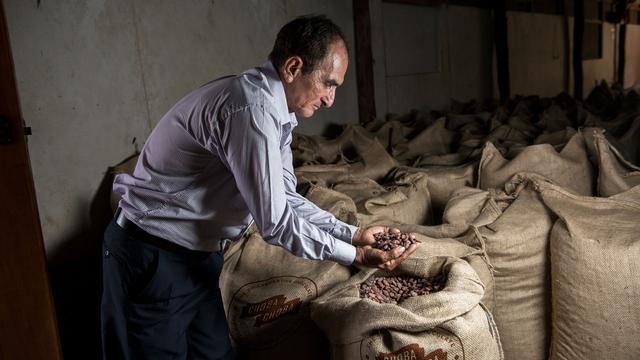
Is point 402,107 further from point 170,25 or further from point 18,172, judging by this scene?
point 18,172

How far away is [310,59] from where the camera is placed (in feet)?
4.36

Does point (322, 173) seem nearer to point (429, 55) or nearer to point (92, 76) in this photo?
point (92, 76)

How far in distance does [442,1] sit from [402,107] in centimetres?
135

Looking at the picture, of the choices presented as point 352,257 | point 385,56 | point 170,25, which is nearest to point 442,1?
point 385,56

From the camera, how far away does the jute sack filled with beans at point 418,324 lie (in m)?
1.43

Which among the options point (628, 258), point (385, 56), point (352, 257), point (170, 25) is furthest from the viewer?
point (385, 56)

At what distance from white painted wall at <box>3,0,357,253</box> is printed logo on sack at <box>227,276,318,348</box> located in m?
1.06

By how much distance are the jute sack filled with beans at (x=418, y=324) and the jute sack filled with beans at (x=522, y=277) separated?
0.37m

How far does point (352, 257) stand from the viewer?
4.84 feet

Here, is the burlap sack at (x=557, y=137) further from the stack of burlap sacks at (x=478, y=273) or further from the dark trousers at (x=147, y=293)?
the dark trousers at (x=147, y=293)

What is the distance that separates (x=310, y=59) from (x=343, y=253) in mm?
538

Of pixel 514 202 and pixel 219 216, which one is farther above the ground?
pixel 219 216

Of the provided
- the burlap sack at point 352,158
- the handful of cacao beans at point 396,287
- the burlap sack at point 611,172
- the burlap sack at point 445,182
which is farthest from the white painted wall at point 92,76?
the burlap sack at point 611,172

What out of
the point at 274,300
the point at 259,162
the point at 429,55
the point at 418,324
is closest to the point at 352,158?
the point at 274,300
